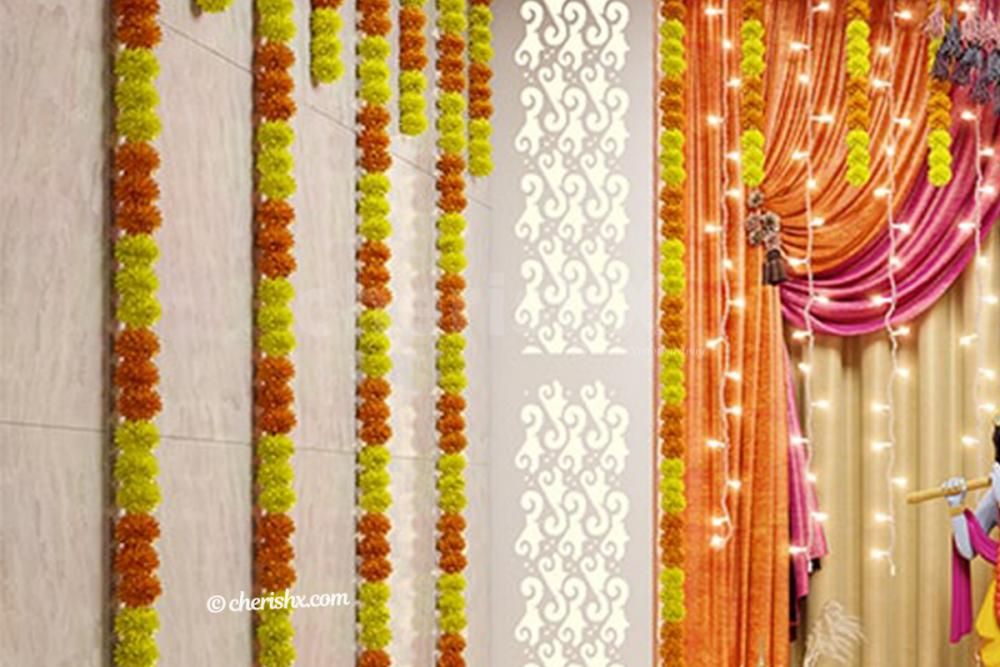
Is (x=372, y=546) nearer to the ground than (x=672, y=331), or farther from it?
nearer to the ground

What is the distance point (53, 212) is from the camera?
3.49 meters

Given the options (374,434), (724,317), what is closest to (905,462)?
(724,317)

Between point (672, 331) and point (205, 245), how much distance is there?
2.22 meters

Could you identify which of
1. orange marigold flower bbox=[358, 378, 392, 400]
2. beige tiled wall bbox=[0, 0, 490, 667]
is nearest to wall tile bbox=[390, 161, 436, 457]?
beige tiled wall bbox=[0, 0, 490, 667]

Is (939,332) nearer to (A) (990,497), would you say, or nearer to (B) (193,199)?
(A) (990,497)

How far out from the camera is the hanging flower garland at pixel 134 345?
3.64m

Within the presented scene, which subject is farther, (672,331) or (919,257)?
(919,257)

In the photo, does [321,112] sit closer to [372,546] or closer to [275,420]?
[275,420]

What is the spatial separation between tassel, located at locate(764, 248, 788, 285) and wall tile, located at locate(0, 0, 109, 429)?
2.91 metres

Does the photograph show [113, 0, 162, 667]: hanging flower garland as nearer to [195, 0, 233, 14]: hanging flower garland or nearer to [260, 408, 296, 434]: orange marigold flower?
[195, 0, 233, 14]: hanging flower garland

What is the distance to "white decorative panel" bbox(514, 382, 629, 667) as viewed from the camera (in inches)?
229

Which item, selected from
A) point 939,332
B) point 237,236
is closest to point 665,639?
point 939,332

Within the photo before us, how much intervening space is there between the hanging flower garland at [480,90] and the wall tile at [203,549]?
1702mm

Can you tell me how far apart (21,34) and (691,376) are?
10.1 feet
